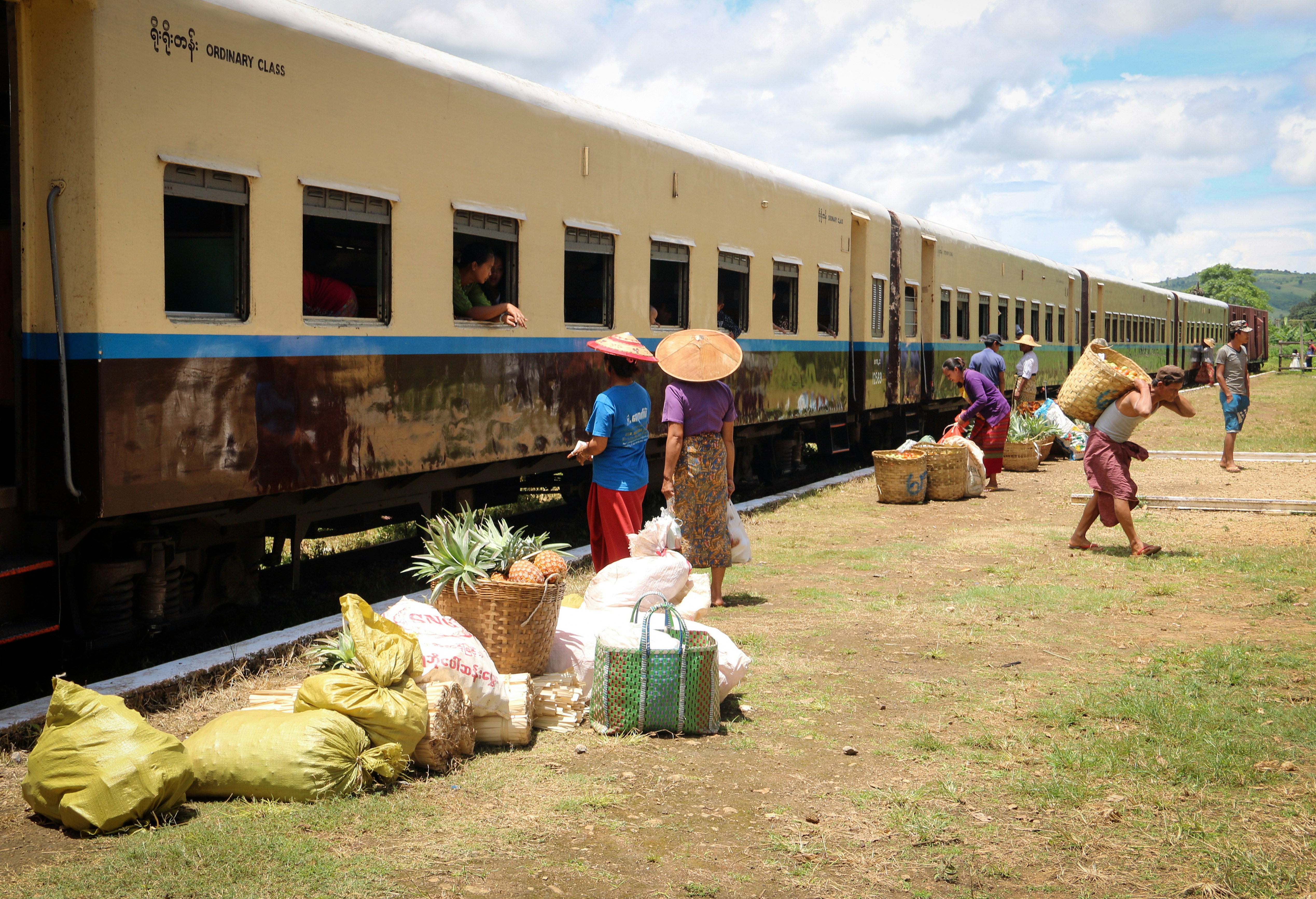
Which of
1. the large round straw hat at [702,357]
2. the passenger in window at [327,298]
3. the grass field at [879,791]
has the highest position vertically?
the passenger in window at [327,298]

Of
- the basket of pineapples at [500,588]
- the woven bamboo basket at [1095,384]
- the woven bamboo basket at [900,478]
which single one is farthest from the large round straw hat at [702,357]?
the woven bamboo basket at [900,478]

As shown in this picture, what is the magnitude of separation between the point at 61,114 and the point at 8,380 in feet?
4.04

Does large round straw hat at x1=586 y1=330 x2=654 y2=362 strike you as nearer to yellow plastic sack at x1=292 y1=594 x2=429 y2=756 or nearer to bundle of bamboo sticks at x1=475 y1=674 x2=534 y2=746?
bundle of bamboo sticks at x1=475 y1=674 x2=534 y2=746

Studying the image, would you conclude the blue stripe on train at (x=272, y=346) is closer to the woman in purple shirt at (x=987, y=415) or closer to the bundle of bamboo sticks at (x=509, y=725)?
the bundle of bamboo sticks at (x=509, y=725)

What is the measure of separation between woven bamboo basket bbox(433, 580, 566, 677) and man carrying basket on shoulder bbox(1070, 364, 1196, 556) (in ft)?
18.4

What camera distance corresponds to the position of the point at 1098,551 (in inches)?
384

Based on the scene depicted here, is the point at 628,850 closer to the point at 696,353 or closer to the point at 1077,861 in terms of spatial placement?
the point at 1077,861

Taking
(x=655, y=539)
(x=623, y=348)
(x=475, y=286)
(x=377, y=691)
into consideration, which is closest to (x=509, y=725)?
(x=377, y=691)

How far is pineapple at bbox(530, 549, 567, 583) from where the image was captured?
5.36 metres

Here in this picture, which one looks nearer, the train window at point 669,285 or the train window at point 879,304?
the train window at point 669,285

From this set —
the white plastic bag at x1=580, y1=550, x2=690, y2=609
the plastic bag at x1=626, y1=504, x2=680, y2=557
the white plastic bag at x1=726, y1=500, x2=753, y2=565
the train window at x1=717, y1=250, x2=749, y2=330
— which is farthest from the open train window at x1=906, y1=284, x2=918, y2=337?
the white plastic bag at x1=580, y1=550, x2=690, y2=609

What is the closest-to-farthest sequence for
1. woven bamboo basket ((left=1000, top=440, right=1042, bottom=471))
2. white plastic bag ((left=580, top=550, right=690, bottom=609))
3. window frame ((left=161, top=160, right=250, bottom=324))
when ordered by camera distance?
window frame ((left=161, top=160, right=250, bottom=324)), white plastic bag ((left=580, top=550, right=690, bottom=609)), woven bamboo basket ((left=1000, top=440, right=1042, bottom=471))

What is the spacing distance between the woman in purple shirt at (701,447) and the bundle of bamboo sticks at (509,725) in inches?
101

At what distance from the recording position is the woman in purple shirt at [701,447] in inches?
293
